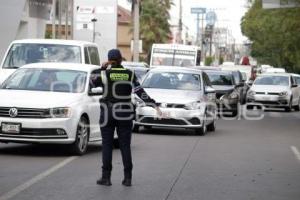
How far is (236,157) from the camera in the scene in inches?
564

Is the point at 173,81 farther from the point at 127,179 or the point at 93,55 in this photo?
the point at 127,179

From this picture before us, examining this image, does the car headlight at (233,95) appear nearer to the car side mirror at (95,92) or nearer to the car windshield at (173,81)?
the car windshield at (173,81)

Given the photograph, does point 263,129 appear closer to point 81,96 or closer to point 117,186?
point 81,96

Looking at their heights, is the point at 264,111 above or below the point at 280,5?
below

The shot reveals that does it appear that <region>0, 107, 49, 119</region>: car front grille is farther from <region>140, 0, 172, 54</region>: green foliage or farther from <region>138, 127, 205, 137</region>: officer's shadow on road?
<region>140, 0, 172, 54</region>: green foliage

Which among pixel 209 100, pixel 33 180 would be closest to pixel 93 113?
pixel 33 180

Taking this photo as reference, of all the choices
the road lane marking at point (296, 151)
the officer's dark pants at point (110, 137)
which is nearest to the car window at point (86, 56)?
the road lane marking at point (296, 151)

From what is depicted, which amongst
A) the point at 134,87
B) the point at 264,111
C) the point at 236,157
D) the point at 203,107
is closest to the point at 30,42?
the point at 203,107

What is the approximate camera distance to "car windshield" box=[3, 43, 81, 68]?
1828 centimetres

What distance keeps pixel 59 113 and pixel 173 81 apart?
290 inches

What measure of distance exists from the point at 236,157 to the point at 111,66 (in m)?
4.61

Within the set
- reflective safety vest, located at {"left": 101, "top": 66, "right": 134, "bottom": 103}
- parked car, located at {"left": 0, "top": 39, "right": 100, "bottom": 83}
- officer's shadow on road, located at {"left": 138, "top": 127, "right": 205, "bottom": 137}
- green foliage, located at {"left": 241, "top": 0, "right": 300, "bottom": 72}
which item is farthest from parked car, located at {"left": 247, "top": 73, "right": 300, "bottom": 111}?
reflective safety vest, located at {"left": 101, "top": 66, "right": 134, "bottom": 103}

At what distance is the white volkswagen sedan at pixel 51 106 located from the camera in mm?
12945

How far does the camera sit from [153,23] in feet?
292
